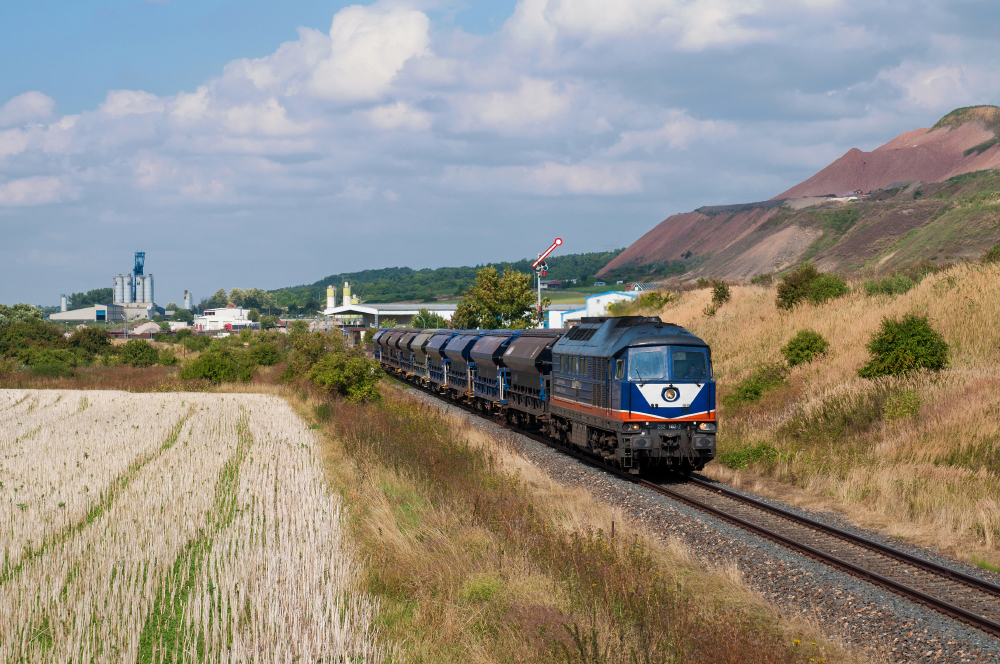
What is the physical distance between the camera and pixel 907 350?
81.4 feet

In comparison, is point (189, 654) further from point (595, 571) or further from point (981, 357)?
point (981, 357)

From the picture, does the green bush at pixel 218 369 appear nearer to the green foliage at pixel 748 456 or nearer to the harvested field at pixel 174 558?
the harvested field at pixel 174 558

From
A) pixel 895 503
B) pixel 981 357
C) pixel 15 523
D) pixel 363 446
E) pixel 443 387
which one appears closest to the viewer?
pixel 15 523

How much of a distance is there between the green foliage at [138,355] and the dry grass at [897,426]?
56202 millimetres

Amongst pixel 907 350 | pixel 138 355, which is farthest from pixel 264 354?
pixel 907 350

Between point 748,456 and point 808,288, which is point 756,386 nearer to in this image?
point 748,456

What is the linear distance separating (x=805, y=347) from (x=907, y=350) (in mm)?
6700

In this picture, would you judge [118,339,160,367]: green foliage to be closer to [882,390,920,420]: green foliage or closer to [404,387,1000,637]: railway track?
[404,387,1000,637]: railway track

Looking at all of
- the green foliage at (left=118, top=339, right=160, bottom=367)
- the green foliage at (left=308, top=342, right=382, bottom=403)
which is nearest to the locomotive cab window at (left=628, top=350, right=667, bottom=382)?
the green foliage at (left=308, top=342, right=382, bottom=403)

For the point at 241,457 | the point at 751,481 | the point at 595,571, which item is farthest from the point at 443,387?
the point at 595,571

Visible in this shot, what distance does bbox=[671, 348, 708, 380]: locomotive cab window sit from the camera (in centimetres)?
1969

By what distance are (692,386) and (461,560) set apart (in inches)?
389

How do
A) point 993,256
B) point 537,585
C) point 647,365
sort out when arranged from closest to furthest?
point 537,585
point 647,365
point 993,256

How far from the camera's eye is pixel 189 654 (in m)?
8.77
